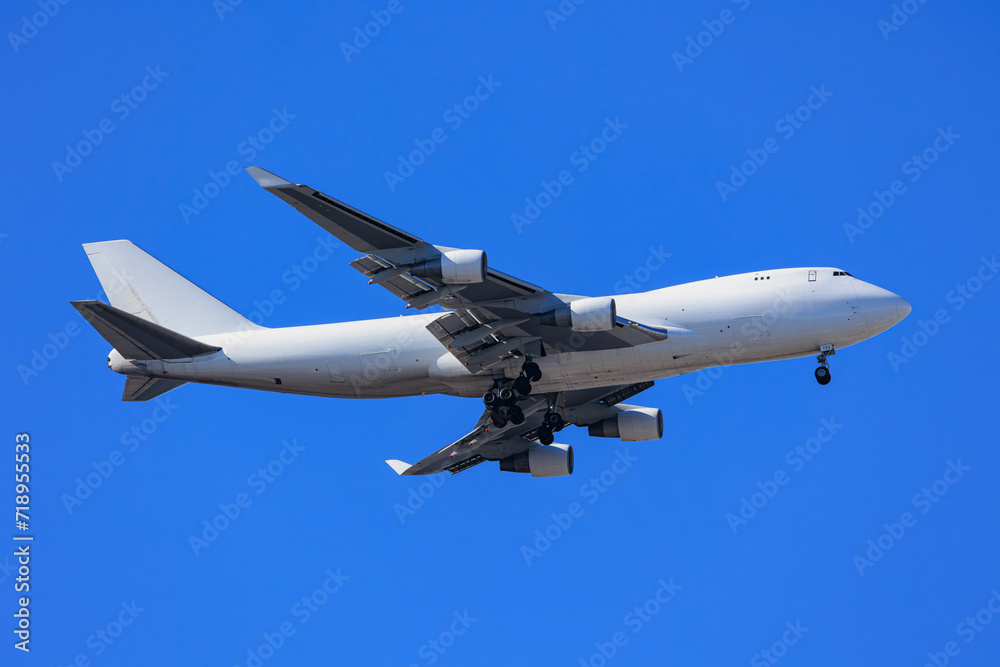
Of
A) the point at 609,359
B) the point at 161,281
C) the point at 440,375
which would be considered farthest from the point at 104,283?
the point at 609,359

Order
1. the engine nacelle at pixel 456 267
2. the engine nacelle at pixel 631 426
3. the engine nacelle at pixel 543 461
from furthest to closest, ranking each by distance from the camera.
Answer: the engine nacelle at pixel 543 461, the engine nacelle at pixel 631 426, the engine nacelle at pixel 456 267

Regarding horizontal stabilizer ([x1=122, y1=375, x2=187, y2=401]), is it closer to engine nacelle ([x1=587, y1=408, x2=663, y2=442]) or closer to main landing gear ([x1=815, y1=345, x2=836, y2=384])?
engine nacelle ([x1=587, y1=408, x2=663, y2=442])

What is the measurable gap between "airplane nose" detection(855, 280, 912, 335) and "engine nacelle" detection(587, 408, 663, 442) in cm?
1062

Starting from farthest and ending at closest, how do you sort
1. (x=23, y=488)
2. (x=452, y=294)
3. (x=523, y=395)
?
(x=23, y=488), (x=523, y=395), (x=452, y=294)

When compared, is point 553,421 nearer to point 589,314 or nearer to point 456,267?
point 589,314

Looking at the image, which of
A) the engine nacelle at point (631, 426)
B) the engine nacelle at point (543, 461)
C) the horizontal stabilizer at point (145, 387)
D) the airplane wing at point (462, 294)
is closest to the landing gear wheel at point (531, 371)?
the airplane wing at point (462, 294)

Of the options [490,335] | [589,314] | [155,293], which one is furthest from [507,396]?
[155,293]

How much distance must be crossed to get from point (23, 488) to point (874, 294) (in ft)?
108

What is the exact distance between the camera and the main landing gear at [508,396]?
3703 cm

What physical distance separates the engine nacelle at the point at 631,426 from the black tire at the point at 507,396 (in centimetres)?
714

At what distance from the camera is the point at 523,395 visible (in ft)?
123

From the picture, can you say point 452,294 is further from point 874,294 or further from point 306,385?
point 874,294

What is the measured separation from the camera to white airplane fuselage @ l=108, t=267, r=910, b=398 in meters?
35.5

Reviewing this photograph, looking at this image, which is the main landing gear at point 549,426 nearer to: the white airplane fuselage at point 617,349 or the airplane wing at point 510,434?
the airplane wing at point 510,434
